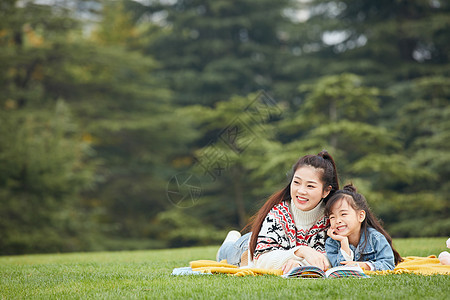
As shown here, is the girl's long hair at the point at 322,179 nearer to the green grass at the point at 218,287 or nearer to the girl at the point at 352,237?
→ the girl at the point at 352,237

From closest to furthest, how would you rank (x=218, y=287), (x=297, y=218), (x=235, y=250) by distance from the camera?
(x=218, y=287) < (x=297, y=218) < (x=235, y=250)

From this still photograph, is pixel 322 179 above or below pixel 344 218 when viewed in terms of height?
above

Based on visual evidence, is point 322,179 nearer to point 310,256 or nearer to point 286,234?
point 286,234

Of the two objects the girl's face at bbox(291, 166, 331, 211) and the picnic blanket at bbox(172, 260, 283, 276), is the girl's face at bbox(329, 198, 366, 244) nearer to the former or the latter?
the girl's face at bbox(291, 166, 331, 211)

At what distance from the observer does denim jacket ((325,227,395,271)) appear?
163 inches

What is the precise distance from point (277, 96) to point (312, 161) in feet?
48.3

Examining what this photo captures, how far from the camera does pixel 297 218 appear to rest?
431 centimetres

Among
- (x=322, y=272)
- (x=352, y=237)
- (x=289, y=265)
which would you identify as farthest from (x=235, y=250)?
(x=322, y=272)

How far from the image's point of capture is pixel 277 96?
1878 centimetres

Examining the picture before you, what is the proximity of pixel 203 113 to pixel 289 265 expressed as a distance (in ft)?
A: 44.3

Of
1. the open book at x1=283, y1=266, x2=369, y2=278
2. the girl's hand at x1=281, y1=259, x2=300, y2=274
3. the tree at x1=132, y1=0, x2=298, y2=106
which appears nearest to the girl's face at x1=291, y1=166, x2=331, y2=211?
the girl's hand at x1=281, y1=259, x2=300, y2=274

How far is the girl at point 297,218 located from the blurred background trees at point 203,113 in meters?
9.22

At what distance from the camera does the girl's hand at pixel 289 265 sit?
153 inches

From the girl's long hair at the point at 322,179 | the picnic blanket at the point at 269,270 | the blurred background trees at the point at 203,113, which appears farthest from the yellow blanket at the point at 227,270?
the blurred background trees at the point at 203,113
